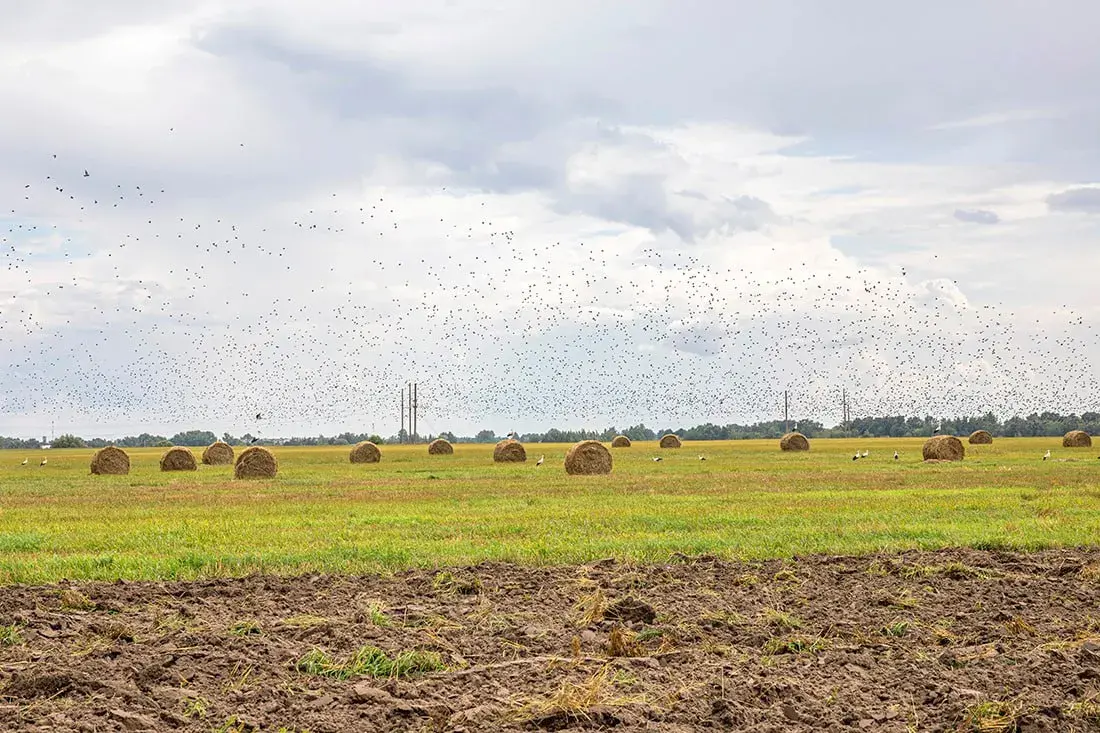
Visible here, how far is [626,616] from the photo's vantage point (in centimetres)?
1164

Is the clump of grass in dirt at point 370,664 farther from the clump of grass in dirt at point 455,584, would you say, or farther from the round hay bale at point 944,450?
the round hay bale at point 944,450

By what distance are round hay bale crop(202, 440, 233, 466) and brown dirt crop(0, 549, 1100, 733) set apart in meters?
47.0

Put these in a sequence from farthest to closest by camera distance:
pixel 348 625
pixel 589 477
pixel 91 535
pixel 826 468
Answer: pixel 826 468
pixel 589 477
pixel 91 535
pixel 348 625

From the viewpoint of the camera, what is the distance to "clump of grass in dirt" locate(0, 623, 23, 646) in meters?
10.6

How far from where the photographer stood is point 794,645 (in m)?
10.5

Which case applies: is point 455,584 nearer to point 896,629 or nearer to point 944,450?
point 896,629

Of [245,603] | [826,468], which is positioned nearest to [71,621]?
[245,603]

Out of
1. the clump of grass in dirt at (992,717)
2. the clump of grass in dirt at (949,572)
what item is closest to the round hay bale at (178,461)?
the clump of grass in dirt at (949,572)

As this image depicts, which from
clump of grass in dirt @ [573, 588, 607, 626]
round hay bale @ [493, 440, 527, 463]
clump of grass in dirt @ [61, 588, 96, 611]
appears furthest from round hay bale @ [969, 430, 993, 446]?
clump of grass in dirt @ [61, 588, 96, 611]

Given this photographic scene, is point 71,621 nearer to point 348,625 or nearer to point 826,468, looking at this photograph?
point 348,625

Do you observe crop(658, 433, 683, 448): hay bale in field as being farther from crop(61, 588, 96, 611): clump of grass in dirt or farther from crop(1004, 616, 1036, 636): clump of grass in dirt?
crop(1004, 616, 1036, 636): clump of grass in dirt

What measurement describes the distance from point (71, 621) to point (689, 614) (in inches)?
250

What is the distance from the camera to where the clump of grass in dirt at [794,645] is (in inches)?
407

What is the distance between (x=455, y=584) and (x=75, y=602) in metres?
4.28
